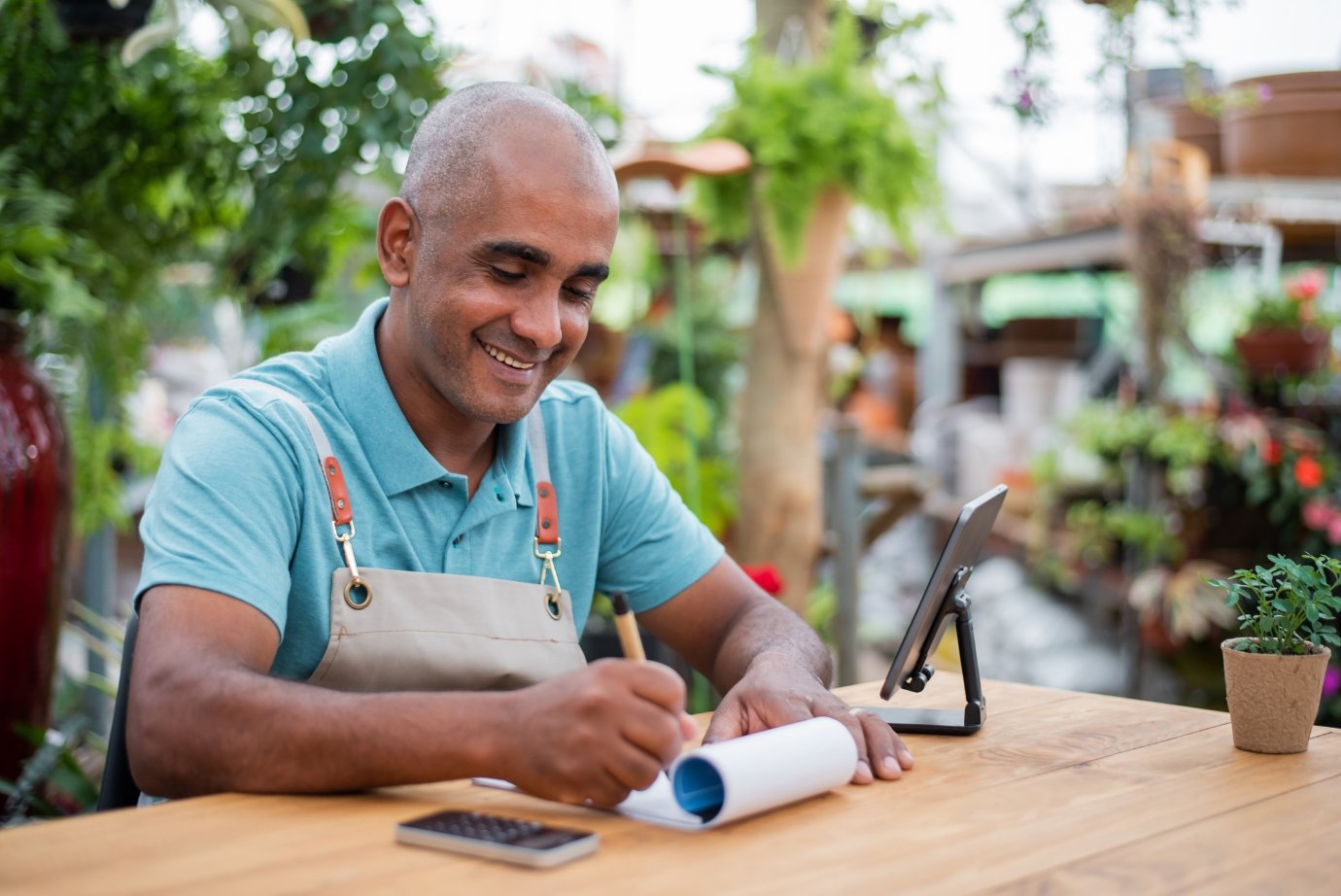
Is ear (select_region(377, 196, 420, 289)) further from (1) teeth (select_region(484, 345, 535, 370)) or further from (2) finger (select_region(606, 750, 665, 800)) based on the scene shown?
(2) finger (select_region(606, 750, 665, 800))

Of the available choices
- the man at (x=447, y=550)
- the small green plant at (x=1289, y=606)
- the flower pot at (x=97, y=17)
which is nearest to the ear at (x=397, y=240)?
the man at (x=447, y=550)

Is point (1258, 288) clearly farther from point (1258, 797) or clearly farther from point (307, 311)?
point (1258, 797)

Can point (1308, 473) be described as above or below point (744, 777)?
below

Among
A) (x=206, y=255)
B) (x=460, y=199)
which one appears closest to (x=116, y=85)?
(x=206, y=255)

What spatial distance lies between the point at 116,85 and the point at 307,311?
918 millimetres

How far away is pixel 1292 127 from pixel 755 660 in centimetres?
427

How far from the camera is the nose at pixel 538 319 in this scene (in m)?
1.86

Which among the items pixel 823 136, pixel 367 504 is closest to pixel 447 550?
pixel 367 504

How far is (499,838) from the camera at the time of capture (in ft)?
3.96

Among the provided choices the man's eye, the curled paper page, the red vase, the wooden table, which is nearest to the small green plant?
the wooden table

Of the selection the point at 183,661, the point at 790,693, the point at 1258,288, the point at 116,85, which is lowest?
the point at 790,693

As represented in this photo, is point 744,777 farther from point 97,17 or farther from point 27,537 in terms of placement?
point 97,17

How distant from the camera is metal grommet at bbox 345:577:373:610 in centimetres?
171

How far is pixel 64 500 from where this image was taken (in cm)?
293
